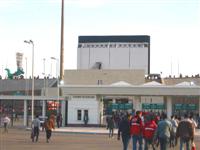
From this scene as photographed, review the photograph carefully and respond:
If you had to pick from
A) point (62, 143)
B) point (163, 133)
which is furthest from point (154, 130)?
point (62, 143)

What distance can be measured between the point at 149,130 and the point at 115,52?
320 ft

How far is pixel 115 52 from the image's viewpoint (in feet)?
392

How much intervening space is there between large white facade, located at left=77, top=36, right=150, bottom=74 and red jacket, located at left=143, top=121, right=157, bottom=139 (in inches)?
3658

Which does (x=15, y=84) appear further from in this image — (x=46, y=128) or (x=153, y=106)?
(x=46, y=128)

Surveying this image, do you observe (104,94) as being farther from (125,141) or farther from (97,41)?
(97,41)

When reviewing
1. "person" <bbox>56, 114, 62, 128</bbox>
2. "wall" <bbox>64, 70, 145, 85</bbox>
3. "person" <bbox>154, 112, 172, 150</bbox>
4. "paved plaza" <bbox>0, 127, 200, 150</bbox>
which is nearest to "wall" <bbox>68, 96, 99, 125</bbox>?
"person" <bbox>56, 114, 62, 128</bbox>

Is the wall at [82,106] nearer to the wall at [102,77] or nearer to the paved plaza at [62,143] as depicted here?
the wall at [102,77]

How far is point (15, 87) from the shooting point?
117m

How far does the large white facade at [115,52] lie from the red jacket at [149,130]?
92.9 m

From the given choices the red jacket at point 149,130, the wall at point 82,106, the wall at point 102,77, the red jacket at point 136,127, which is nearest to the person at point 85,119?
the wall at point 82,106

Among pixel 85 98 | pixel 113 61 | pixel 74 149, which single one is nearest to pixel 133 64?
pixel 113 61

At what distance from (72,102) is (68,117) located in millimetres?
1617

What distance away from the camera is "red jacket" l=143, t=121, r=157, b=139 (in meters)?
22.3

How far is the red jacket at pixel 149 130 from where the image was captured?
2230 centimetres
